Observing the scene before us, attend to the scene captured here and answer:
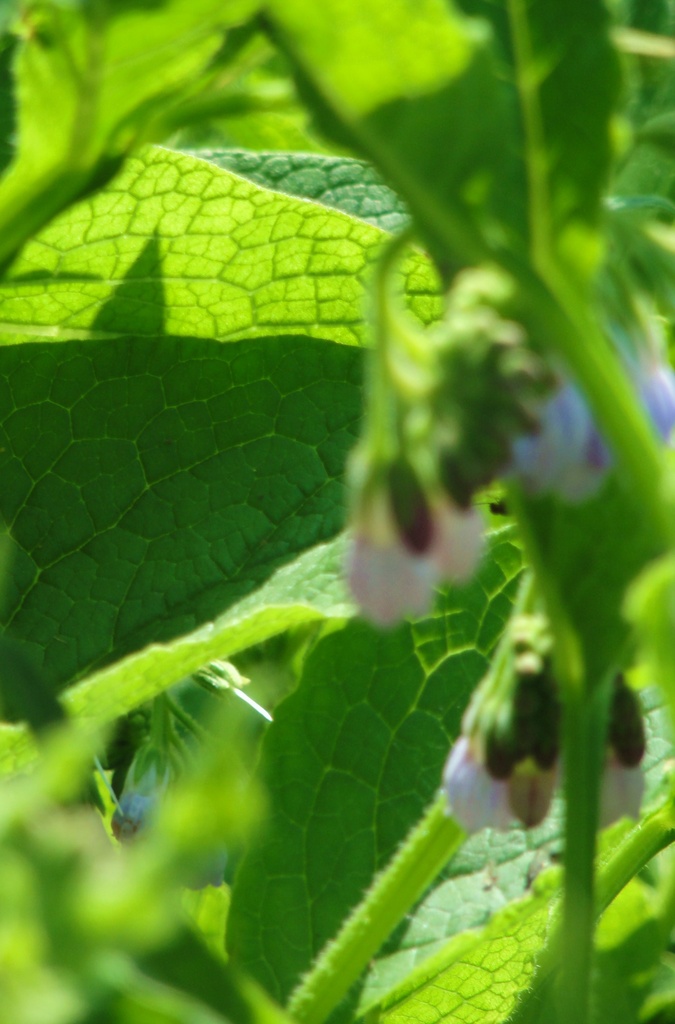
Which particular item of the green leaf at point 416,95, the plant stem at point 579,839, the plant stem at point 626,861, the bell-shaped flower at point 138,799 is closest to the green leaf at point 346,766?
the plant stem at point 626,861

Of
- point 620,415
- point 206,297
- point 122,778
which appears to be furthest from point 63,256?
point 620,415

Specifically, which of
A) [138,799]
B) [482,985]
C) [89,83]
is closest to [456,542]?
[89,83]

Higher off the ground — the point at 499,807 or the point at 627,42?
the point at 627,42

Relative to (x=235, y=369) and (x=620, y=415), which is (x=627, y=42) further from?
(x=235, y=369)

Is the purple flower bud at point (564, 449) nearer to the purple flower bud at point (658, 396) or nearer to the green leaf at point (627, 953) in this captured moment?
the purple flower bud at point (658, 396)

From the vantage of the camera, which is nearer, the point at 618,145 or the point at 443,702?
the point at 618,145

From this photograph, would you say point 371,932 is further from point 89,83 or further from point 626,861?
point 89,83

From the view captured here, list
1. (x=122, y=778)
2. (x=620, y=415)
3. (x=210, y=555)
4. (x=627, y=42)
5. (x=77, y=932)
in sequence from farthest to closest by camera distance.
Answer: (x=122, y=778) < (x=210, y=555) < (x=627, y=42) < (x=620, y=415) < (x=77, y=932)
